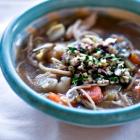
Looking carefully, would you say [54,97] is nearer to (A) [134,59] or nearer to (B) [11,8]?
(A) [134,59]

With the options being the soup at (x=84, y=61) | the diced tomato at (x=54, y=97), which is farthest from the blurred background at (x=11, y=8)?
the diced tomato at (x=54, y=97)

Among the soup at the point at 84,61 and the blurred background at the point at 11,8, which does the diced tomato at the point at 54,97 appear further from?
the blurred background at the point at 11,8

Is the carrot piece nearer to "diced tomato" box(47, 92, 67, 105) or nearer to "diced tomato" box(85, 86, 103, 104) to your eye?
"diced tomato" box(85, 86, 103, 104)

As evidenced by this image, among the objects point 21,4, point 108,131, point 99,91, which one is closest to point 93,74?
point 99,91

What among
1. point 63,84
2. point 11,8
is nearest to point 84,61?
point 63,84

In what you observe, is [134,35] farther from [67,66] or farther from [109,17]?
[67,66]

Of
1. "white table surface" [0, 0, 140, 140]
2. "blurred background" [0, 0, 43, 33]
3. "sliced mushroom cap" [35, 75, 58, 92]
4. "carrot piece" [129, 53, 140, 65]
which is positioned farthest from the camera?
"blurred background" [0, 0, 43, 33]

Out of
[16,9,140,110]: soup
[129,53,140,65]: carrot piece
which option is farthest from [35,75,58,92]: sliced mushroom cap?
[129,53,140,65]: carrot piece

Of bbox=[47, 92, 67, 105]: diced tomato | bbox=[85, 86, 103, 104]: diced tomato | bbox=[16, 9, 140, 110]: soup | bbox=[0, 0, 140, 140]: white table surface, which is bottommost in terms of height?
bbox=[0, 0, 140, 140]: white table surface
